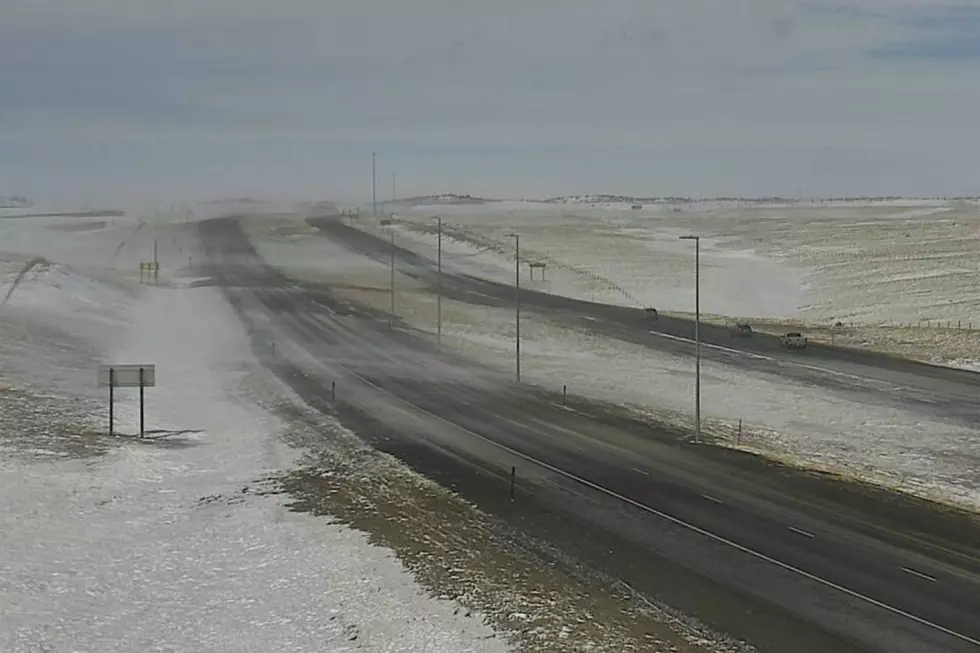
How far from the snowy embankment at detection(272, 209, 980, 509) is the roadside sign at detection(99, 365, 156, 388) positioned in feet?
89.0

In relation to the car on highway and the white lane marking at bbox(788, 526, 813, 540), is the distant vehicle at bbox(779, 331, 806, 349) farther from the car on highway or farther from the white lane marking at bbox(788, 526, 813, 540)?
the white lane marking at bbox(788, 526, 813, 540)

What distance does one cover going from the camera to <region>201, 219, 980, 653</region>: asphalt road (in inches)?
1188

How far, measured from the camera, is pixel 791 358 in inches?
3253

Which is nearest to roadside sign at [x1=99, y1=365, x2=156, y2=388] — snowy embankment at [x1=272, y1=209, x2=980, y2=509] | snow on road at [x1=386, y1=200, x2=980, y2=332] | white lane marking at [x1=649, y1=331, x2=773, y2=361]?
snowy embankment at [x1=272, y1=209, x2=980, y2=509]

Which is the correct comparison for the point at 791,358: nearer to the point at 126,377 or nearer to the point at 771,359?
the point at 771,359

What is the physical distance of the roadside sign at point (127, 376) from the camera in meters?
52.8

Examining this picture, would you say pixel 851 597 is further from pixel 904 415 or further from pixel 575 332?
pixel 575 332

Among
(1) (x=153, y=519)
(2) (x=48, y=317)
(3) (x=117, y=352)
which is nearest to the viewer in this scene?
(1) (x=153, y=519)

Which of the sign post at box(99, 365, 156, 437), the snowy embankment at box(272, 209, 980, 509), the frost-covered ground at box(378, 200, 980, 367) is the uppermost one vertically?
the frost-covered ground at box(378, 200, 980, 367)

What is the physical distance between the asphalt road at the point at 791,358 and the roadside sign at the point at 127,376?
4294 cm

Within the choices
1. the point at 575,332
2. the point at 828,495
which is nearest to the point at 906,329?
the point at 575,332

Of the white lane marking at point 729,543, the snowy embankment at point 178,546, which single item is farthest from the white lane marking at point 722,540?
the snowy embankment at point 178,546

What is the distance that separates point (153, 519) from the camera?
133 feet

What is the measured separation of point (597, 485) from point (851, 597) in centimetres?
1440
